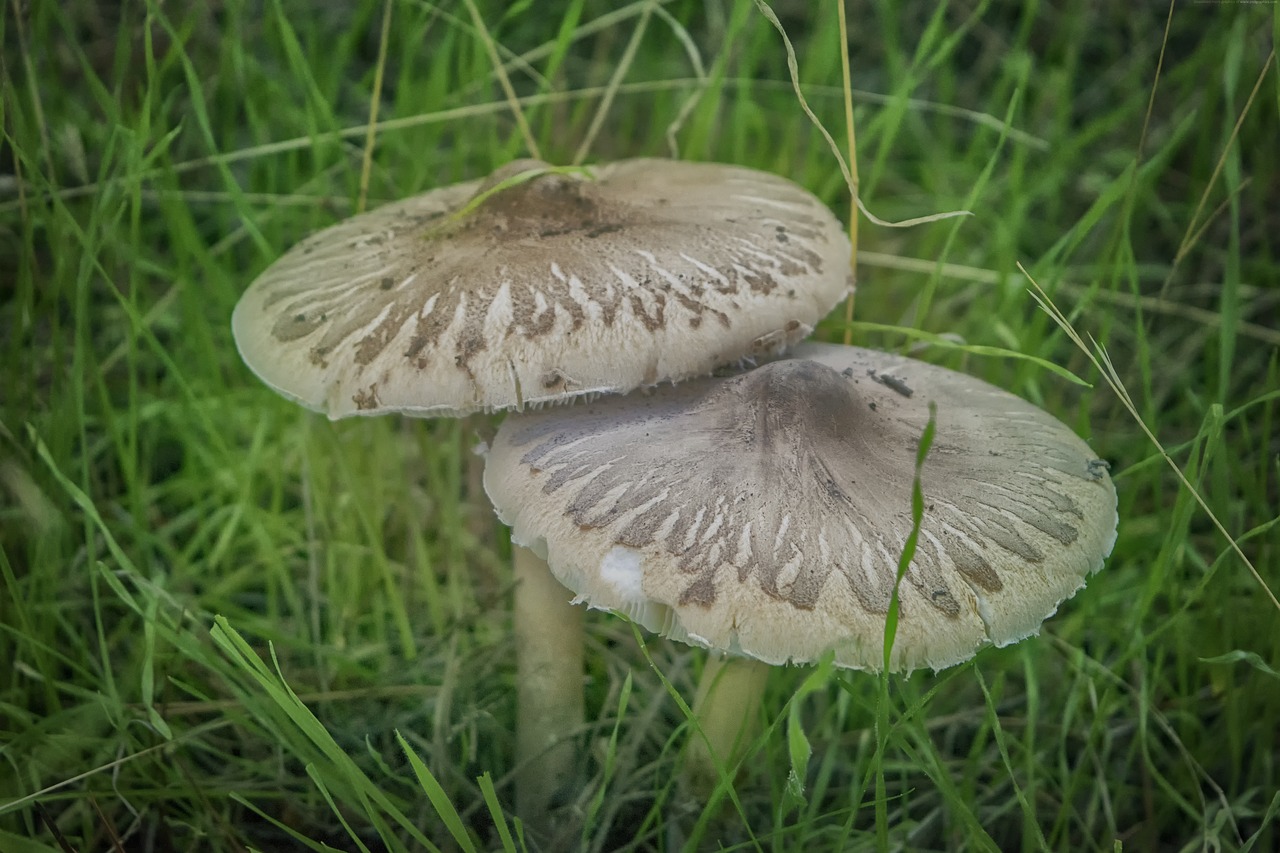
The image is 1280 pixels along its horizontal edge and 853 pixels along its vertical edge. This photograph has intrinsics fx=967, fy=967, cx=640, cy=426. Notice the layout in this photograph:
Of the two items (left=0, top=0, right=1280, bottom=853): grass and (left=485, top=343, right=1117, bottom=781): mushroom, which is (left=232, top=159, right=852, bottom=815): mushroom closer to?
(left=485, top=343, right=1117, bottom=781): mushroom

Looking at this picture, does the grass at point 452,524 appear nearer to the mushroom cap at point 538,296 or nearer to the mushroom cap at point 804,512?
the mushroom cap at point 804,512

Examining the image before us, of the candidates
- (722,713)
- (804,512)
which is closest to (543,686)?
(722,713)

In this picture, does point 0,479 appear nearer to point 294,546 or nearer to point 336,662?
point 294,546

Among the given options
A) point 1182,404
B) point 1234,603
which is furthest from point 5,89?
Result: point 1182,404

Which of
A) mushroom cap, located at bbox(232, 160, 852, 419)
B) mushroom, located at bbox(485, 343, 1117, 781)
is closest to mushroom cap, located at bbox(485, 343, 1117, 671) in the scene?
mushroom, located at bbox(485, 343, 1117, 781)

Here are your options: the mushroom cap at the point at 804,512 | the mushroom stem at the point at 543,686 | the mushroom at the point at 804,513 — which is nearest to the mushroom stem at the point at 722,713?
the mushroom at the point at 804,513

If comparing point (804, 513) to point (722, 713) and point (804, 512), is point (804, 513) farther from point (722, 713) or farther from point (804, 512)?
point (722, 713)
